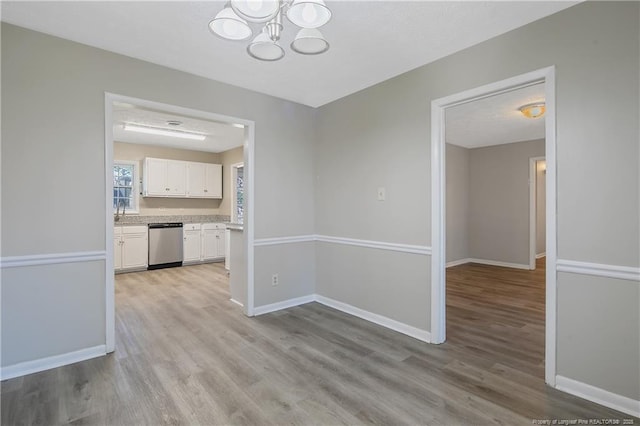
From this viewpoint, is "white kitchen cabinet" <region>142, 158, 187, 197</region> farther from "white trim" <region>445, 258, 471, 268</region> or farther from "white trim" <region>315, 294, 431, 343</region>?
"white trim" <region>445, 258, 471, 268</region>

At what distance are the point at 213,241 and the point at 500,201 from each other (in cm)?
590

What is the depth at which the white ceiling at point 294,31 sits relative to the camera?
2.00 m

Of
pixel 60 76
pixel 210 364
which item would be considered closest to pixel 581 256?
pixel 210 364

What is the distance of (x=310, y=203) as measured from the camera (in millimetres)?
3986

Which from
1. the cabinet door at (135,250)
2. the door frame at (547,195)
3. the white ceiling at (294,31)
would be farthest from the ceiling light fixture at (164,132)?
the door frame at (547,195)

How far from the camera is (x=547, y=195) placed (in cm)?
207

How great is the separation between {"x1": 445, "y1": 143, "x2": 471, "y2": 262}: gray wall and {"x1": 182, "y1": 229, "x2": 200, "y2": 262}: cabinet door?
4960 mm

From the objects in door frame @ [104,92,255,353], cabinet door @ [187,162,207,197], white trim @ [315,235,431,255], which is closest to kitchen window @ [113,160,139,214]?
cabinet door @ [187,162,207,197]

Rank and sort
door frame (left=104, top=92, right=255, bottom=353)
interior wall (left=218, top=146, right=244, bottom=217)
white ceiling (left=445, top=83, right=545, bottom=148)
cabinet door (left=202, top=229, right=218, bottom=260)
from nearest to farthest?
door frame (left=104, top=92, right=255, bottom=353)
white ceiling (left=445, top=83, right=545, bottom=148)
cabinet door (left=202, top=229, right=218, bottom=260)
interior wall (left=218, top=146, right=244, bottom=217)

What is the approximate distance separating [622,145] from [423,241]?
1446mm

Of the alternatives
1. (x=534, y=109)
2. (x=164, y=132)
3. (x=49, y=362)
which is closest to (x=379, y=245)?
(x=534, y=109)

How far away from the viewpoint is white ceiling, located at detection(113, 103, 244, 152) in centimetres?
433

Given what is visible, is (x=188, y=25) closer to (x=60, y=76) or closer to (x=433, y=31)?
(x=60, y=76)

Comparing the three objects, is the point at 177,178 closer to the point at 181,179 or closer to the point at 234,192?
the point at 181,179
